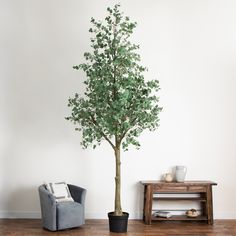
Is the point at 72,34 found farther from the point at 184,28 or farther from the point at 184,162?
the point at 184,162

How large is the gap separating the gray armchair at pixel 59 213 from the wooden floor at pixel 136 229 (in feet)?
0.29

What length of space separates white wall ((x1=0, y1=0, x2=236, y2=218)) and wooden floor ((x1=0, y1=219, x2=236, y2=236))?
35 centimetres

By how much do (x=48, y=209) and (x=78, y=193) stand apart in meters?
0.53

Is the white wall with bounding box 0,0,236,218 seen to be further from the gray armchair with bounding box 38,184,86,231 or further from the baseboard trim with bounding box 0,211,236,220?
the gray armchair with bounding box 38,184,86,231

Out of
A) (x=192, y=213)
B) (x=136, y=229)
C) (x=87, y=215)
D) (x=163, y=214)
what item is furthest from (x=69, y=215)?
(x=192, y=213)

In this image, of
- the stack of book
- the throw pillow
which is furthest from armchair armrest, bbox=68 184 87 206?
the stack of book

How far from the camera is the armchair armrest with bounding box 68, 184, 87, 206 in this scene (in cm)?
552

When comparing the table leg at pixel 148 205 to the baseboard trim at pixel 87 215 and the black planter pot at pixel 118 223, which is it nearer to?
the baseboard trim at pixel 87 215

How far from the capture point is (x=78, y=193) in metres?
5.59

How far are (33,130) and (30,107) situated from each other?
0.36 metres

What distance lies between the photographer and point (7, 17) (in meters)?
6.15

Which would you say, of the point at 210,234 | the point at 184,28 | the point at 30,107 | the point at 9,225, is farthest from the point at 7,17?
the point at 210,234

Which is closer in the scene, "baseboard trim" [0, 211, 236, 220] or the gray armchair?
the gray armchair

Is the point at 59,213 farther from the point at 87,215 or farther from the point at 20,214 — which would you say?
the point at 20,214
